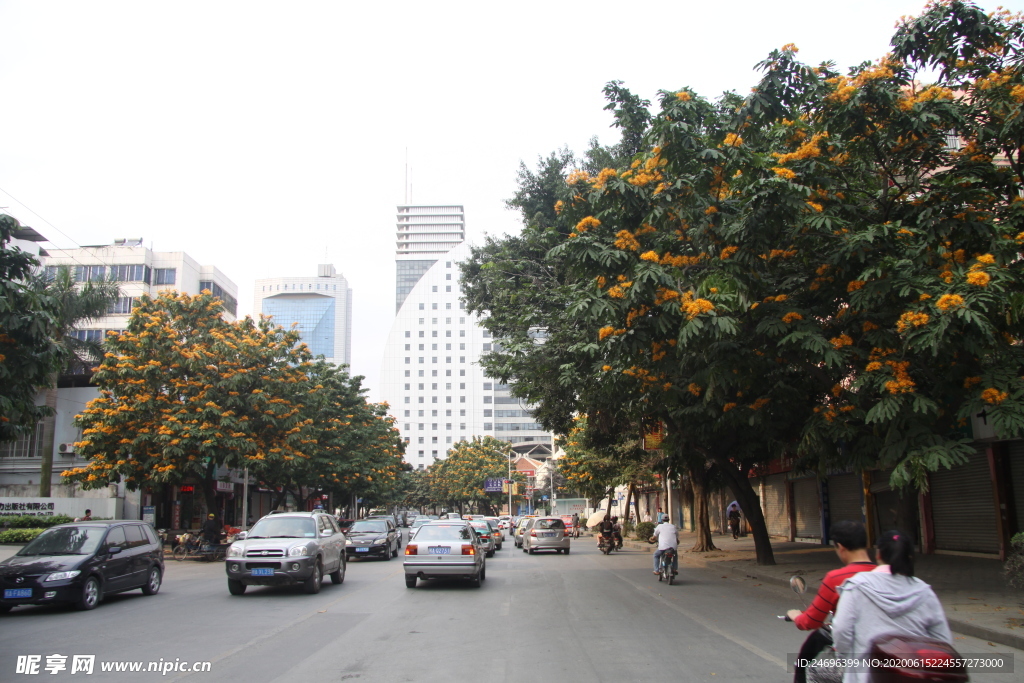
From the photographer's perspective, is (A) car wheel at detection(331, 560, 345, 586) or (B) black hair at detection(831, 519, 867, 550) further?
(A) car wheel at detection(331, 560, 345, 586)

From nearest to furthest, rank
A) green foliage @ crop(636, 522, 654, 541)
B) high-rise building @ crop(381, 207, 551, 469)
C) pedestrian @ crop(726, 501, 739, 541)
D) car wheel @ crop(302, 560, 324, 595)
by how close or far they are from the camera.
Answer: car wheel @ crop(302, 560, 324, 595), pedestrian @ crop(726, 501, 739, 541), green foliage @ crop(636, 522, 654, 541), high-rise building @ crop(381, 207, 551, 469)

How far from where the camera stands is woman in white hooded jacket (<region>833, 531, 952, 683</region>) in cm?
384

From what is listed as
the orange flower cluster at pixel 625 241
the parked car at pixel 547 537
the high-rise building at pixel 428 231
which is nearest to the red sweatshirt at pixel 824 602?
the orange flower cluster at pixel 625 241

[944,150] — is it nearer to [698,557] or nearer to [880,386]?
[880,386]

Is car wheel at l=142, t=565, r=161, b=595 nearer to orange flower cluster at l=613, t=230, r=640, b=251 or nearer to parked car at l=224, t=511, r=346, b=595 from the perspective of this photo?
parked car at l=224, t=511, r=346, b=595

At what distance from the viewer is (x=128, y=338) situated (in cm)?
2645

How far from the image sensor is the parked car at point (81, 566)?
11.8 metres

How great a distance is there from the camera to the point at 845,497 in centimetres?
2534

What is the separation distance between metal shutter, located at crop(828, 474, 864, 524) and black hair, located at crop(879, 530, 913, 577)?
2171 centimetres

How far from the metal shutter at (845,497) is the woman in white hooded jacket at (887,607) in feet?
71.3

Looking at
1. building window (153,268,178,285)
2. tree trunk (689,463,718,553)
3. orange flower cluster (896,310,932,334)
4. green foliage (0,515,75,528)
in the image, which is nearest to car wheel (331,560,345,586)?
tree trunk (689,463,718,553)

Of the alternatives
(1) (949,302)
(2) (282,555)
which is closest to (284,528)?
(2) (282,555)

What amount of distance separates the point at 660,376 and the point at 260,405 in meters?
18.9

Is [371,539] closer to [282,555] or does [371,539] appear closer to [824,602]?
[282,555]
